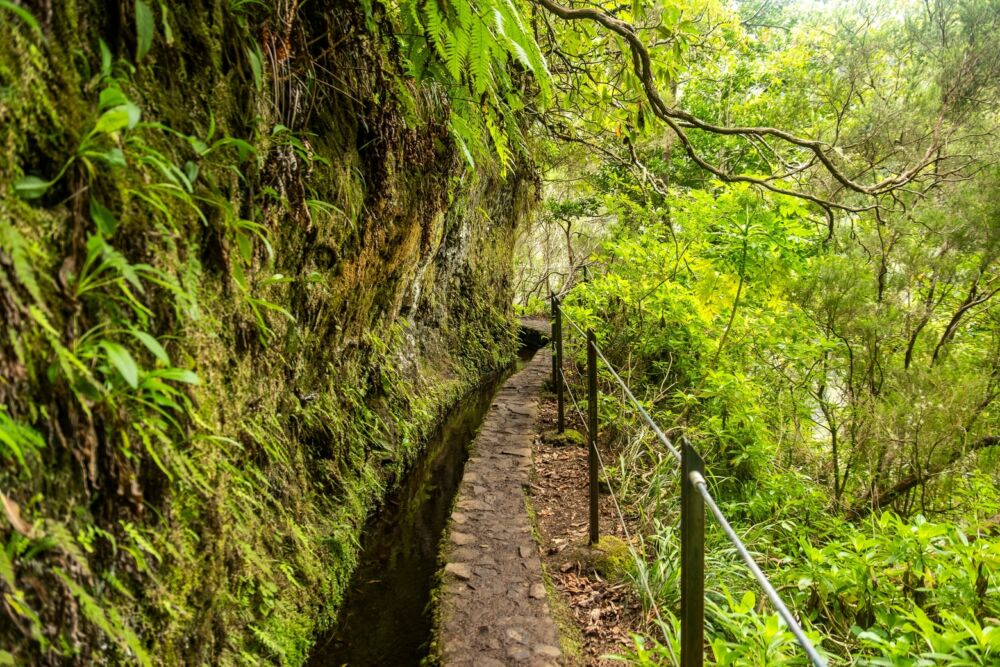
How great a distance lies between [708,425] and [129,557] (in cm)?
428

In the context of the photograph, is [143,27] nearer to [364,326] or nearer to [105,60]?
[105,60]

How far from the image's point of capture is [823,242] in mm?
4324

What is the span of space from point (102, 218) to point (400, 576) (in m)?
2.77

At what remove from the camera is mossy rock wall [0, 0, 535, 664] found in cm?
119

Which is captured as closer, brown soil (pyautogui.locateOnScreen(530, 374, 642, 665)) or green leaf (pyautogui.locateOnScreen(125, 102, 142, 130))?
green leaf (pyautogui.locateOnScreen(125, 102, 142, 130))

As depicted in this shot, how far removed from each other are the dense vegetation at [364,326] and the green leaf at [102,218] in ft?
0.03

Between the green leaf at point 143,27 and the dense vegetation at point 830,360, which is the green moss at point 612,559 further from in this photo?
the green leaf at point 143,27

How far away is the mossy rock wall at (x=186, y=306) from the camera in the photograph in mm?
1188

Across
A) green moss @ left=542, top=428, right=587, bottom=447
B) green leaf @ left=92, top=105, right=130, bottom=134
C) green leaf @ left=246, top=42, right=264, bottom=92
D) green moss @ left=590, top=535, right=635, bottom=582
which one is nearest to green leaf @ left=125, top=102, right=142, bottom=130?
green leaf @ left=92, top=105, right=130, bottom=134

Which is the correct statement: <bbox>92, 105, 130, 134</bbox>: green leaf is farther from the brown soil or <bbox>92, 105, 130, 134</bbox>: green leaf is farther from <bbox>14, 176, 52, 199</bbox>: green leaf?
the brown soil

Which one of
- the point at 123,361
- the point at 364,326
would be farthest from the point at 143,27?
the point at 364,326

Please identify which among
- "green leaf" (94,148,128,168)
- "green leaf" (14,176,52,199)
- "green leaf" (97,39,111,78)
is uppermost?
"green leaf" (97,39,111,78)

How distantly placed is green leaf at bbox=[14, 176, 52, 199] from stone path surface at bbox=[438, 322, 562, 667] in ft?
7.98

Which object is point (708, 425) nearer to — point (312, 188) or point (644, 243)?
point (644, 243)
